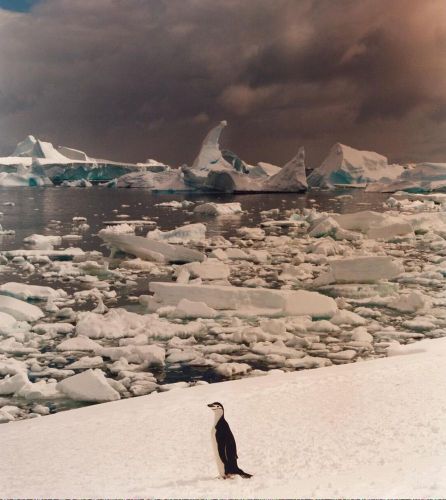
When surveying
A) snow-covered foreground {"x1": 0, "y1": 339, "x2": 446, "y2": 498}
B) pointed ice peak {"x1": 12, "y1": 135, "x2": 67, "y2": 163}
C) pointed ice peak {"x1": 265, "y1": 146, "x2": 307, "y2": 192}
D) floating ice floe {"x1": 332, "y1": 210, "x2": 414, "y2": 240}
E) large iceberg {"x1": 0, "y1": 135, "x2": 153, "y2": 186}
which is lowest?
snow-covered foreground {"x1": 0, "y1": 339, "x2": 446, "y2": 498}

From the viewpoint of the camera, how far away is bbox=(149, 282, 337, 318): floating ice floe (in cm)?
567

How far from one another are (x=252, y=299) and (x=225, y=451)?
3697 millimetres

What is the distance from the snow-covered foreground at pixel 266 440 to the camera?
2182 mm

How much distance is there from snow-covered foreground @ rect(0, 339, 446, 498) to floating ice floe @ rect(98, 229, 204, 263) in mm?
4542

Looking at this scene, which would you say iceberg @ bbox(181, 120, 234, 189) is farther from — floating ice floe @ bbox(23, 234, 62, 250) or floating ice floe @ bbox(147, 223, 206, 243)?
floating ice floe @ bbox(23, 234, 62, 250)

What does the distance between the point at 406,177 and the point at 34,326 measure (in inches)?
580

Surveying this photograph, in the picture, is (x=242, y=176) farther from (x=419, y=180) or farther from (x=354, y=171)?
(x=419, y=180)

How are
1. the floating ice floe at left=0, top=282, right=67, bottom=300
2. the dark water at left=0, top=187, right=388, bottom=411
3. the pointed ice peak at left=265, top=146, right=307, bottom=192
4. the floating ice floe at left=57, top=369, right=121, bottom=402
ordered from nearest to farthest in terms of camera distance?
the floating ice floe at left=57, top=369, right=121, bottom=402 < the floating ice floe at left=0, top=282, right=67, bottom=300 < the dark water at left=0, top=187, right=388, bottom=411 < the pointed ice peak at left=265, top=146, right=307, bottom=192

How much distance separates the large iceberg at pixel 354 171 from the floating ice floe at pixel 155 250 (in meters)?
7.89

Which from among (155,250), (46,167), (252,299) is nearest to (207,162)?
(155,250)

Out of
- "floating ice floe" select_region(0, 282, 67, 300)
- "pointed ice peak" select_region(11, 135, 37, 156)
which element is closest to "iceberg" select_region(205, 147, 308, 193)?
"pointed ice peak" select_region(11, 135, 37, 156)

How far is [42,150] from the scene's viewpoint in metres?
20.4

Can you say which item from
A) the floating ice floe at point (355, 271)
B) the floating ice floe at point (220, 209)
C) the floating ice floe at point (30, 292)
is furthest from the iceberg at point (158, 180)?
the floating ice floe at point (30, 292)

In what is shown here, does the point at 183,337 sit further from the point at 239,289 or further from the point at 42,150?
the point at 42,150
